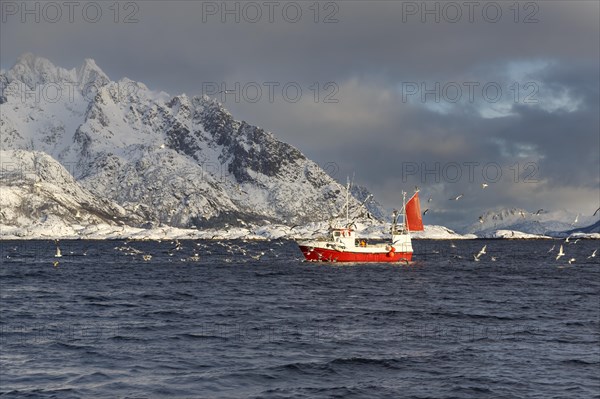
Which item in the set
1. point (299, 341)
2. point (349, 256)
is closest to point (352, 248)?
point (349, 256)

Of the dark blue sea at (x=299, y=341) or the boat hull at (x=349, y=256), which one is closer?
the dark blue sea at (x=299, y=341)

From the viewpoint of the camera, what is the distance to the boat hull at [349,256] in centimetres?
15125

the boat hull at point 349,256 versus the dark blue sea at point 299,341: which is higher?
the boat hull at point 349,256

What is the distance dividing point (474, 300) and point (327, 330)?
97.6 feet

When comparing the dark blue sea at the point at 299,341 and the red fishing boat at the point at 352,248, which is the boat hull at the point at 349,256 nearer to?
the red fishing boat at the point at 352,248

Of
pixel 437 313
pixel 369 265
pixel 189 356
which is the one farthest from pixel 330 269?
pixel 189 356

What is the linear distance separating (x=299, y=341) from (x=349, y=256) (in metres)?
101

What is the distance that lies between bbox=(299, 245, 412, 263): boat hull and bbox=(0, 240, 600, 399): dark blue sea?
5075cm

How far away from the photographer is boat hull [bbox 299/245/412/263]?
151250mm

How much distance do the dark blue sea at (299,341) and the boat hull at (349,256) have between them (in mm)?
50755

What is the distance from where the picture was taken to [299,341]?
2037 inches

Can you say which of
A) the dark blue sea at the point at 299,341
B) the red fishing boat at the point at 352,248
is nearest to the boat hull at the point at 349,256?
the red fishing boat at the point at 352,248

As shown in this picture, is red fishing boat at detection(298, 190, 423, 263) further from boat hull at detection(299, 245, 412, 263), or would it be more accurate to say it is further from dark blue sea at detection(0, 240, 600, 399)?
dark blue sea at detection(0, 240, 600, 399)

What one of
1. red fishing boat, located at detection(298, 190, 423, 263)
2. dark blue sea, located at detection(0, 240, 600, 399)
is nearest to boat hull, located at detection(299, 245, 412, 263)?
red fishing boat, located at detection(298, 190, 423, 263)
